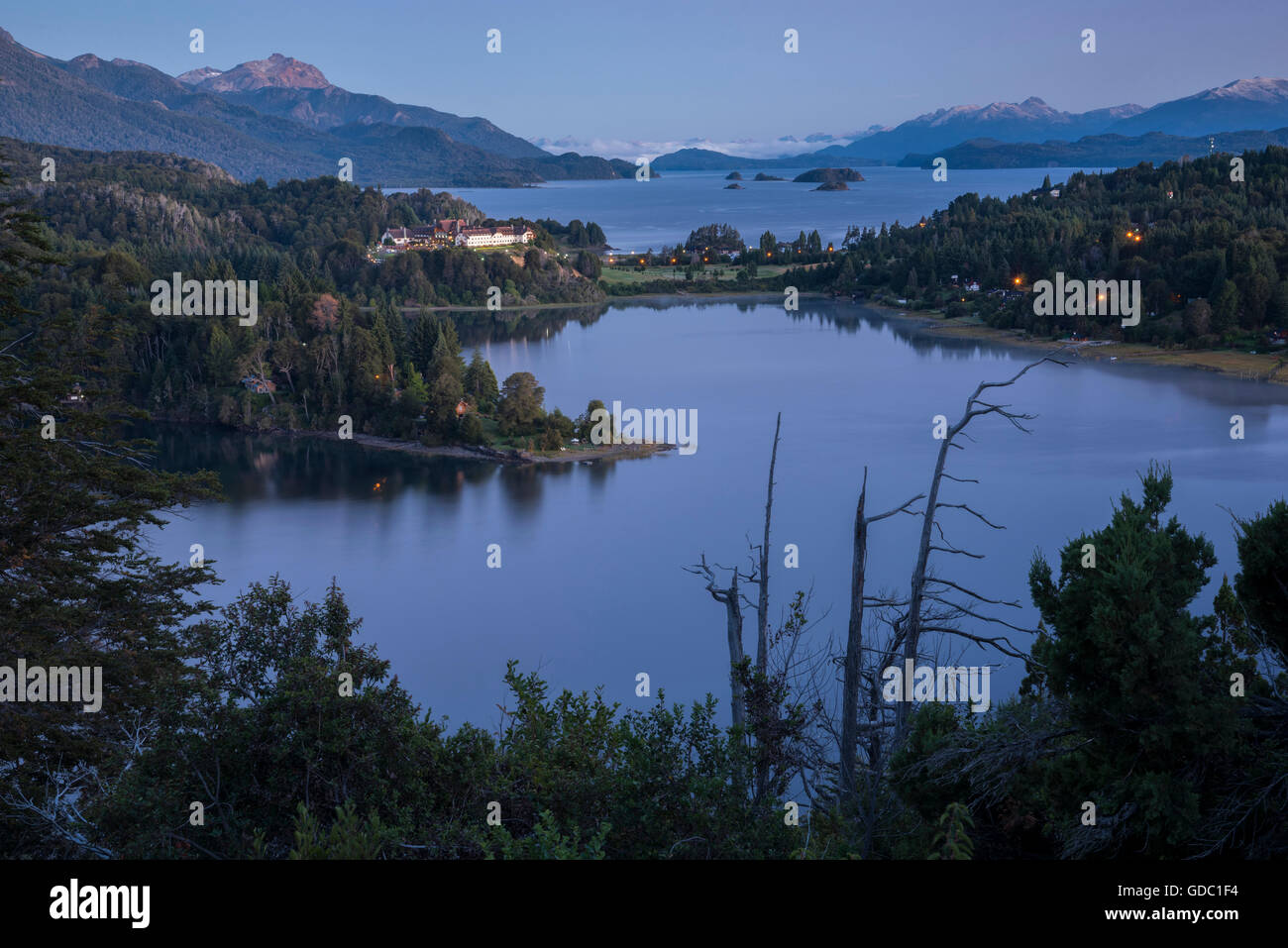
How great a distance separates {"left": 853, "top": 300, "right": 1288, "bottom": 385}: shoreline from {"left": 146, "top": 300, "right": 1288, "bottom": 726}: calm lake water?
102 cm

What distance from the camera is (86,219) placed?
170ft

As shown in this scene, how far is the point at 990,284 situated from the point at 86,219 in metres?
41.5

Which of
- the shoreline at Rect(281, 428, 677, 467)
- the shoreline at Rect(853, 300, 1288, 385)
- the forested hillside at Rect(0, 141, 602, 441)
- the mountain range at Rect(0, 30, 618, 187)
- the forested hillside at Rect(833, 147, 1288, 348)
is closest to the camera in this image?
the shoreline at Rect(281, 428, 677, 467)

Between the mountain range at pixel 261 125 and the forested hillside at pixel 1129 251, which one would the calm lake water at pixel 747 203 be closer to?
the mountain range at pixel 261 125

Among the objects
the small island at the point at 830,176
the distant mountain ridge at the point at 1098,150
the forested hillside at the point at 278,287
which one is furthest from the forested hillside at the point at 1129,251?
the small island at the point at 830,176

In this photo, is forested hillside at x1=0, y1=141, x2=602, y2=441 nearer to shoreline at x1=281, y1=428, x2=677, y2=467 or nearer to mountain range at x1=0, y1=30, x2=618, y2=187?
shoreline at x1=281, y1=428, x2=677, y2=467

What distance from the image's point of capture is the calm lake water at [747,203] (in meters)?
83.7

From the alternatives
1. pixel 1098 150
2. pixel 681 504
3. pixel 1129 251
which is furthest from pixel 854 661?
pixel 1098 150

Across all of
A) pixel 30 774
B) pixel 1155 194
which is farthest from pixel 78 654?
pixel 1155 194

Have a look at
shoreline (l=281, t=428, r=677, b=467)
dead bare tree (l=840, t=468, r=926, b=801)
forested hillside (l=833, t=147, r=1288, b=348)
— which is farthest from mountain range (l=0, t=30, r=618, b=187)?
dead bare tree (l=840, t=468, r=926, b=801)

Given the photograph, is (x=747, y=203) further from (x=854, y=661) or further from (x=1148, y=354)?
(x=854, y=661)

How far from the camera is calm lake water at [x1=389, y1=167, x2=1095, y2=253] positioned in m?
83.7

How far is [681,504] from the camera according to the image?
1950 centimetres
